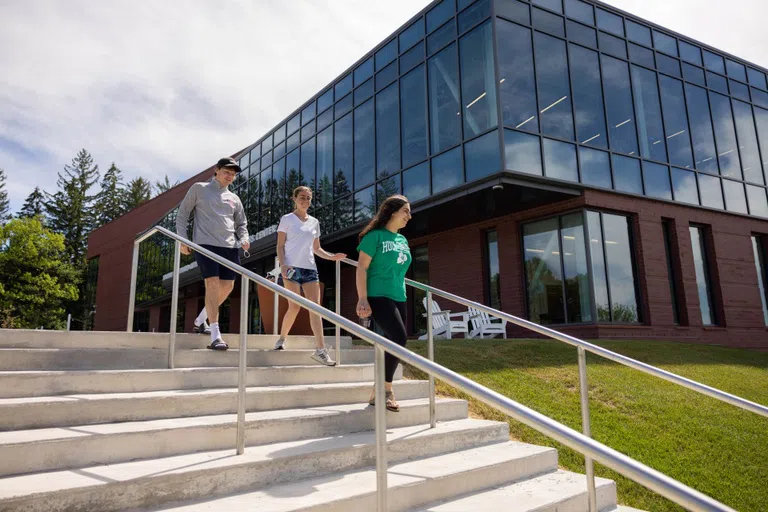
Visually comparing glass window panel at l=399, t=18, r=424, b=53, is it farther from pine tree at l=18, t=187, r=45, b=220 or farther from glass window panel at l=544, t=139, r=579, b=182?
pine tree at l=18, t=187, r=45, b=220

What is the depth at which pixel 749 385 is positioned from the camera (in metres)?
8.16

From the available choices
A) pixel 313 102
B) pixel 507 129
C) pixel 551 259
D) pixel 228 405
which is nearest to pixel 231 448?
pixel 228 405

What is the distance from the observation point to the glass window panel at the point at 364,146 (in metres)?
14.9

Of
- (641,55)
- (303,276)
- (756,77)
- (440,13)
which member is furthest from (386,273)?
(756,77)

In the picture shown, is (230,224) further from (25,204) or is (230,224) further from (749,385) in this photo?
(25,204)

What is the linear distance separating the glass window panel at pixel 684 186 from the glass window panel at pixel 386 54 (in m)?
8.30

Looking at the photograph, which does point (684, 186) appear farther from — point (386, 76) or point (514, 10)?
point (386, 76)

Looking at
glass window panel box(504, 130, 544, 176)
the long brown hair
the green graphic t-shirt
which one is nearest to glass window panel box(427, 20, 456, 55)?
glass window panel box(504, 130, 544, 176)

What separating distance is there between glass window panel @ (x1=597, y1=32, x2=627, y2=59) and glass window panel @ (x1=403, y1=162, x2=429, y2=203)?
5551mm

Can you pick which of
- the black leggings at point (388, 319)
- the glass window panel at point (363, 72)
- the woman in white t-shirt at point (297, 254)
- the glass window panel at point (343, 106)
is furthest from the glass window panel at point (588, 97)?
the black leggings at point (388, 319)

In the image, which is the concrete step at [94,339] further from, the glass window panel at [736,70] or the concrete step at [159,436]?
the glass window panel at [736,70]

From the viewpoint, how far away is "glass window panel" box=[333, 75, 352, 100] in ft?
53.9

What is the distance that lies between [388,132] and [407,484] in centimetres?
1252

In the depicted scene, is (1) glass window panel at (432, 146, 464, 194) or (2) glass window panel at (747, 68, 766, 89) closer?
(1) glass window panel at (432, 146, 464, 194)
